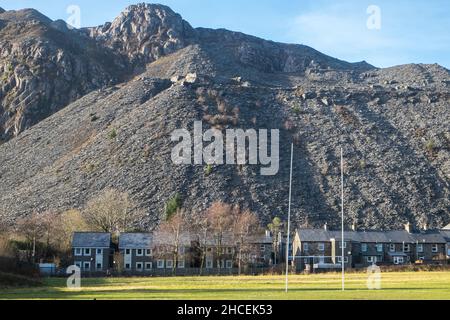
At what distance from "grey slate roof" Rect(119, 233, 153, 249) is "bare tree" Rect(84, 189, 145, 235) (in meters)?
6.83

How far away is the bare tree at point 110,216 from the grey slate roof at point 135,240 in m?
6.83

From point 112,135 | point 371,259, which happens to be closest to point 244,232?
Answer: point 371,259

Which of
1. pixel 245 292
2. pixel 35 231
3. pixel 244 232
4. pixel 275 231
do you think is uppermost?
pixel 275 231

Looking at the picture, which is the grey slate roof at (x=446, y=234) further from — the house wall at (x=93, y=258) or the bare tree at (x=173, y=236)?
the house wall at (x=93, y=258)

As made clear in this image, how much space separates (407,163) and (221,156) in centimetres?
3310

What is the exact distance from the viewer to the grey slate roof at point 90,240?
82.9 meters

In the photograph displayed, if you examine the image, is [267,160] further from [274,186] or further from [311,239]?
[311,239]

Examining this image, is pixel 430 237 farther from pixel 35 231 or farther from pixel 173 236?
pixel 35 231

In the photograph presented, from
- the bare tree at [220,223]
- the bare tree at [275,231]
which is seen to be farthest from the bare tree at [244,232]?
the bare tree at [275,231]

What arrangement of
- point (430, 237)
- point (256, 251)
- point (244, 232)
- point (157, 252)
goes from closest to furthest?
point (157, 252) → point (256, 251) → point (244, 232) → point (430, 237)

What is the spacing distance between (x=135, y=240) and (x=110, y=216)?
10.2m

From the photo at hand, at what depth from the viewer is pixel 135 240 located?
84.2 meters
